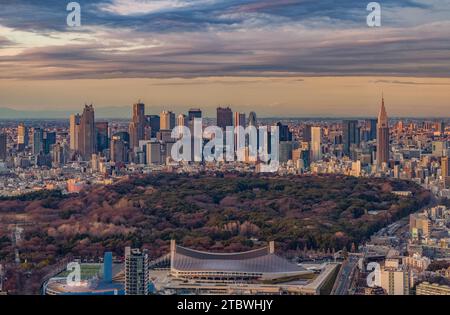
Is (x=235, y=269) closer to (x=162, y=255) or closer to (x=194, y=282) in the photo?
(x=194, y=282)

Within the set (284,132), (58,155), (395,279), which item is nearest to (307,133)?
(284,132)

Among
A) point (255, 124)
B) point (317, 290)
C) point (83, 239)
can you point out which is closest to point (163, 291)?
point (317, 290)

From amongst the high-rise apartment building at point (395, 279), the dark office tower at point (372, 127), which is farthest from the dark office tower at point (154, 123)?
the high-rise apartment building at point (395, 279)

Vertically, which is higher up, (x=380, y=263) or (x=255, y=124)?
(x=255, y=124)

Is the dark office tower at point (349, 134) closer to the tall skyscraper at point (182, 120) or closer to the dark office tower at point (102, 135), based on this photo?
the tall skyscraper at point (182, 120)

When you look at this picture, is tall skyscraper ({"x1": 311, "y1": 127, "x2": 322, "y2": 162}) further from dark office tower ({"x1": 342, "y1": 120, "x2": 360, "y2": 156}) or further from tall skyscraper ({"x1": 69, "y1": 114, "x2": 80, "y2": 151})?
tall skyscraper ({"x1": 69, "y1": 114, "x2": 80, "y2": 151})
